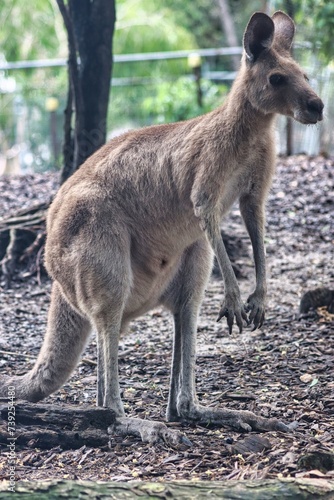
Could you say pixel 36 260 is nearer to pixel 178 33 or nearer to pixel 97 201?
pixel 97 201

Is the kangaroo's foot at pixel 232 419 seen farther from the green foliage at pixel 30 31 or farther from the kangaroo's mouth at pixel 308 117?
the green foliage at pixel 30 31

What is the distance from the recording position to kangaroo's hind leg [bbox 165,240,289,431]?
13.0ft

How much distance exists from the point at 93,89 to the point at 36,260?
5.27 ft

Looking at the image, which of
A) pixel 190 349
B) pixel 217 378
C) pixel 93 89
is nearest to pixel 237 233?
pixel 93 89

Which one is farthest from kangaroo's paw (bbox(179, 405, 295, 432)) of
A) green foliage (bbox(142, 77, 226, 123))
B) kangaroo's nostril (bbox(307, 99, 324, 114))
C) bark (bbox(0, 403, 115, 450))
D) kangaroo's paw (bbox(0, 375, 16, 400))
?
green foliage (bbox(142, 77, 226, 123))

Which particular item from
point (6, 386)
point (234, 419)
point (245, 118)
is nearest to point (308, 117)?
point (245, 118)

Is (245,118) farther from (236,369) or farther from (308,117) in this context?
(236,369)

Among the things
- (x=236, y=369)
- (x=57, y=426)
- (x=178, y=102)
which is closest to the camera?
(x=57, y=426)

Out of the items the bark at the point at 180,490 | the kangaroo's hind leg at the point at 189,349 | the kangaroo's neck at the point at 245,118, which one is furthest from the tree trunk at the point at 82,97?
the bark at the point at 180,490

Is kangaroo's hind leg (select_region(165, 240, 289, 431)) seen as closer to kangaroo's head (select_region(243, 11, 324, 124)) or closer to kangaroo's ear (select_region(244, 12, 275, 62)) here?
kangaroo's head (select_region(243, 11, 324, 124))

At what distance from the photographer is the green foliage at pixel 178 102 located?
1252 centimetres

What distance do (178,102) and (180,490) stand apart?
34.6 feet

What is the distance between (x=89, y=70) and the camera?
7.04 metres

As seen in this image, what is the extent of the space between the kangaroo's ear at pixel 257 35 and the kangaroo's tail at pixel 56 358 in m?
1.58
